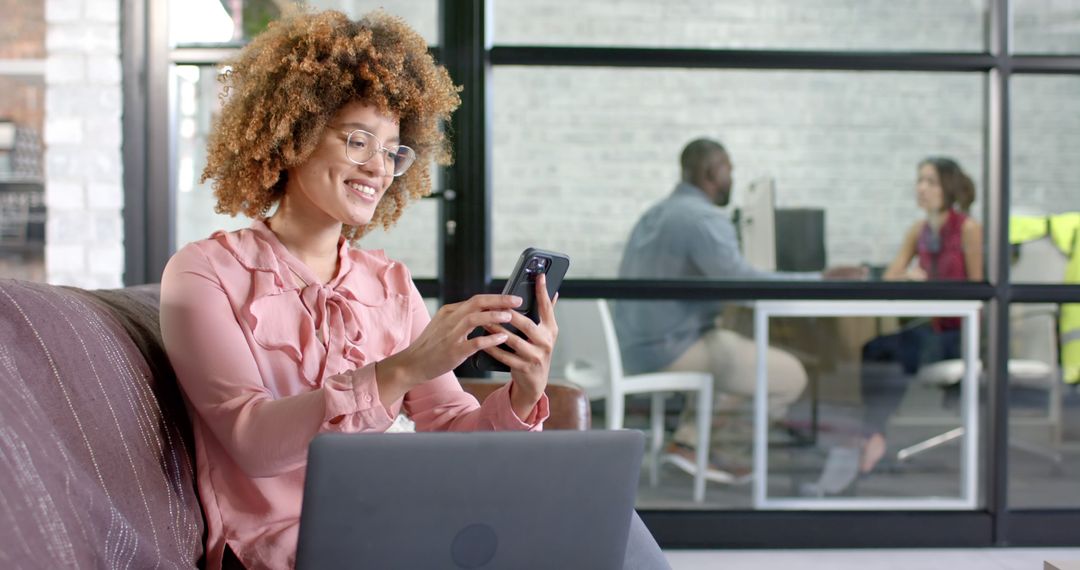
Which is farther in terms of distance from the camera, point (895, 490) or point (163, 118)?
point (895, 490)

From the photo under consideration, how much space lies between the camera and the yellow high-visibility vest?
2943 millimetres

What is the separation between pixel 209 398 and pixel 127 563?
0.26 m

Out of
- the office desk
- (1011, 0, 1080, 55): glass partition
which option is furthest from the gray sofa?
(1011, 0, 1080, 55): glass partition

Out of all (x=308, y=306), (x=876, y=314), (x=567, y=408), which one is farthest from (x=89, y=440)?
(x=876, y=314)

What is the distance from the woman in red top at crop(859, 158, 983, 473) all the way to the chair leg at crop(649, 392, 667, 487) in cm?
64

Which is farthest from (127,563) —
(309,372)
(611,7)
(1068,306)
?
(1068,306)

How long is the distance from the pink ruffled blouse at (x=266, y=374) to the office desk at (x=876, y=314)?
1577mm

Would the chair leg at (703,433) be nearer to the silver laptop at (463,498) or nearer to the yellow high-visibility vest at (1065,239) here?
the yellow high-visibility vest at (1065,239)

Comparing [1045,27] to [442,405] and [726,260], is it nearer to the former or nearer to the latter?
[726,260]

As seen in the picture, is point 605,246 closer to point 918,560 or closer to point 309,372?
point 918,560

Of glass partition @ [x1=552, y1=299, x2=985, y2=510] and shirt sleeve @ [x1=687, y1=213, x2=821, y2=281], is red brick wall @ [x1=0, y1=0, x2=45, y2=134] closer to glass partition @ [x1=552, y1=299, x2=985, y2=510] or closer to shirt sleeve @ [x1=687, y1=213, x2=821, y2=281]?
glass partition @ [x1=552, y1=299, x2=985, y2=510]

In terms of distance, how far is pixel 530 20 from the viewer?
Answer: 286cm

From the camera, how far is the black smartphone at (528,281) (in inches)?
48.3

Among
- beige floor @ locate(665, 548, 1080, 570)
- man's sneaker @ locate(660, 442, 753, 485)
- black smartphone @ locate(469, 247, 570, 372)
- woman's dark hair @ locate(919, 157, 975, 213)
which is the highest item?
woman's dark hair @ locate(919, 157, 975, 213)
